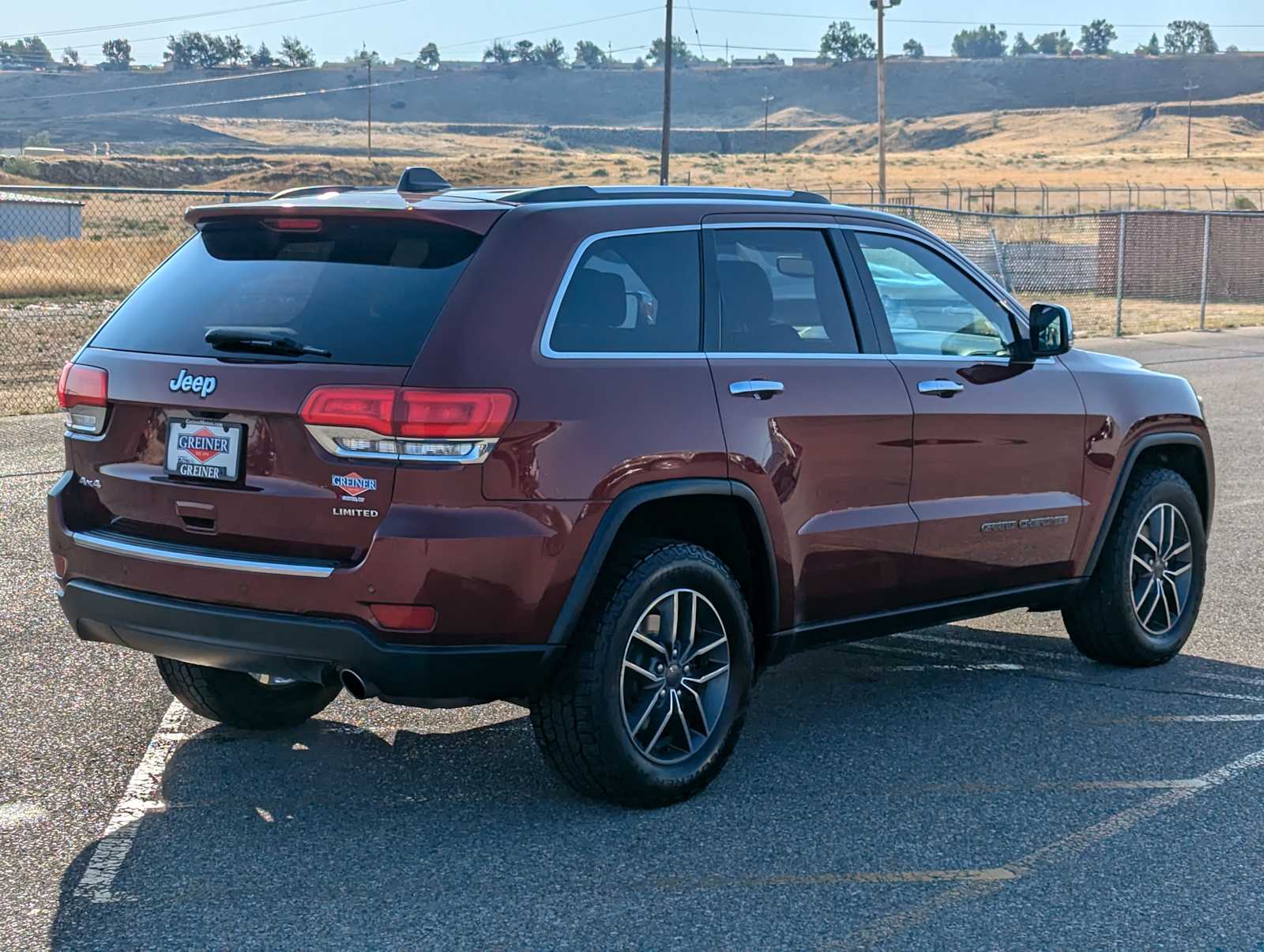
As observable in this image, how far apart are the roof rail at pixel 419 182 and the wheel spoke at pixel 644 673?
63.5 inches

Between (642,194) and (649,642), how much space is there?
1.40 m

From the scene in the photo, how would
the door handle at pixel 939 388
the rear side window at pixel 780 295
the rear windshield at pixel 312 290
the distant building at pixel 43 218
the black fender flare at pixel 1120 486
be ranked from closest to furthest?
the rear windshield at pixel 312 290 < the rear side window at pixel 780 295 < the door handle at pixel 939 388 < the black fender flare at pixel 1120 486 < the distant building at pixel 43 218

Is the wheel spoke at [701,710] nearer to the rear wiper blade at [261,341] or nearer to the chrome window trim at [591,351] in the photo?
the chrome window trim at [591,351]

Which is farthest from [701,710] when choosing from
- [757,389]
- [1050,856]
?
[1050,856]

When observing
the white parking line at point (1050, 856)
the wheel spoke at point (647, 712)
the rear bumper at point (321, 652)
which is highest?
the rear bumper at point (321, 652)

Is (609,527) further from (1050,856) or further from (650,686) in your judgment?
(1050,856)

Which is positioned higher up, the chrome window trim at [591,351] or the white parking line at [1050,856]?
the chrome window trim at [591,351]

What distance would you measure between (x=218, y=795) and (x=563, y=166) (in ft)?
372

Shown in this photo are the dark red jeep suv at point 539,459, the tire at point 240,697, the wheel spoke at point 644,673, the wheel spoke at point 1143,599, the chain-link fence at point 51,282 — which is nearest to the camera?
the dark red jeep suv at point 539,459

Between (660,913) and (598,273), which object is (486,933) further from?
(598,273)

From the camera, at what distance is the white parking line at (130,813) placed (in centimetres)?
418

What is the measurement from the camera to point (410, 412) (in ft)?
13.9

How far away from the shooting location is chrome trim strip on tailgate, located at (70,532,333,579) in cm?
432

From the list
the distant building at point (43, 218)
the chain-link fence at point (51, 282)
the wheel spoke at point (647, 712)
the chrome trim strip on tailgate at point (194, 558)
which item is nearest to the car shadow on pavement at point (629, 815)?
the wheel spoke at point (647, 712)
